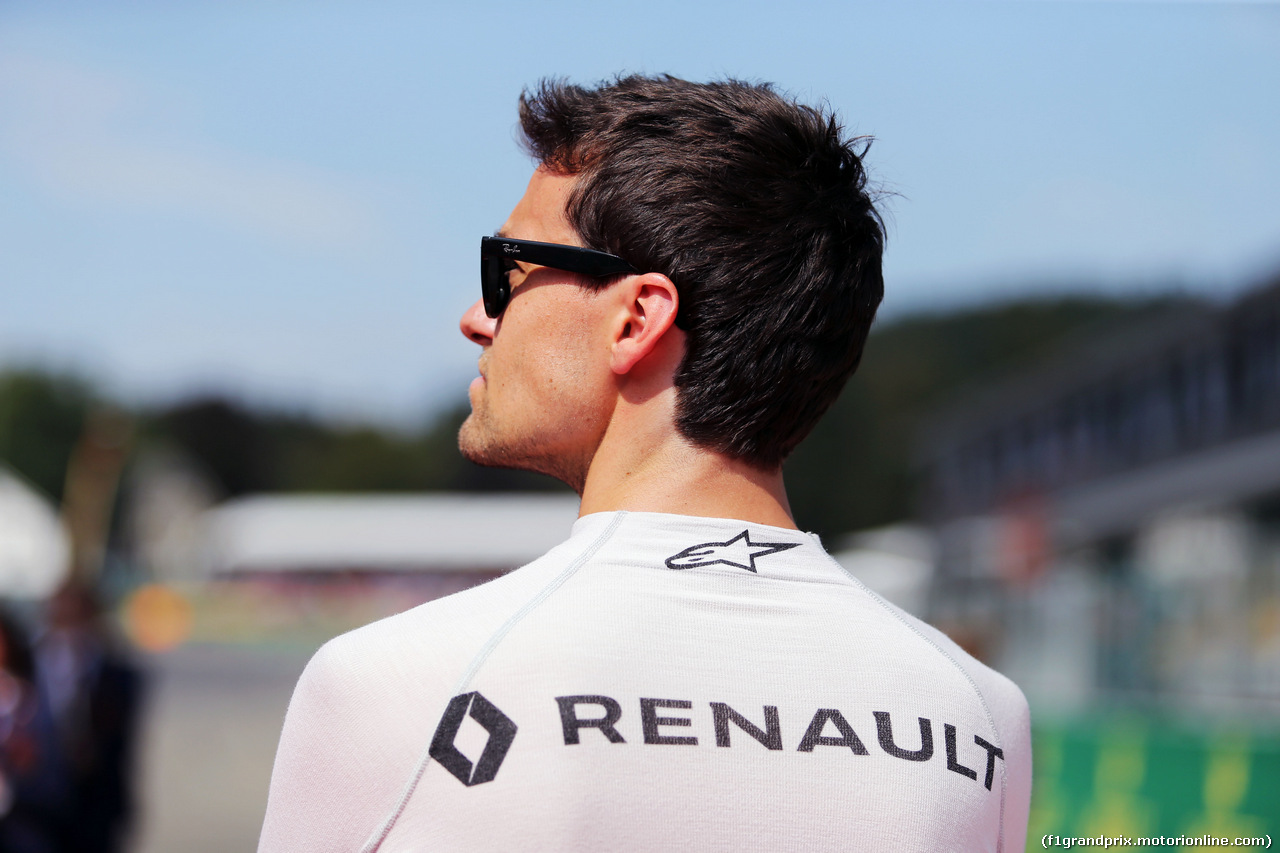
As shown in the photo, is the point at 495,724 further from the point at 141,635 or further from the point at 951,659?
the point at 141,635

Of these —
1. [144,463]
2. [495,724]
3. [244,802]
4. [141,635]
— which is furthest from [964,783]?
[144,463]

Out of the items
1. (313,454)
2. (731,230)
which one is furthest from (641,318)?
(313,454)

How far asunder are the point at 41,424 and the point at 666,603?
112620 mm

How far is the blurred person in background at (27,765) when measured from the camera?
6004 mm

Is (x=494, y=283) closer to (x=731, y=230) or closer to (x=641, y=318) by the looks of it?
(x=641, y=318)

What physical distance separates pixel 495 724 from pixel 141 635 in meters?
47.3

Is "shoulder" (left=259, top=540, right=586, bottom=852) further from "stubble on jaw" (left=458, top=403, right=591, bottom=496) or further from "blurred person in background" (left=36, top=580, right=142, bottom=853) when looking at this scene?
"blurred person in background" (left=36, top=580, right=142, bottom=853)

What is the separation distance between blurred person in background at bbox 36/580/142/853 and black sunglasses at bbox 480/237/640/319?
5.60 m

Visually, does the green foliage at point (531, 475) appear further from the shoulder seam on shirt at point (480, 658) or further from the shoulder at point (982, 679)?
the shoulder seam on shirt at point (480, 658)

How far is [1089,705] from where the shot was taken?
12375 mm

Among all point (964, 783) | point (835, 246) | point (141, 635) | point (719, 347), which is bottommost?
point (141, 635)

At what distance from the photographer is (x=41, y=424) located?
101750mm

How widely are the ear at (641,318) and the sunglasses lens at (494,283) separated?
0.76 ft

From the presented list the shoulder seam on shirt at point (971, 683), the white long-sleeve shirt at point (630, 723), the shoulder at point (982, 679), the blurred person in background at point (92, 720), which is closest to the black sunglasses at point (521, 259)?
the white long-sleeve shirt at point (630, 723)
